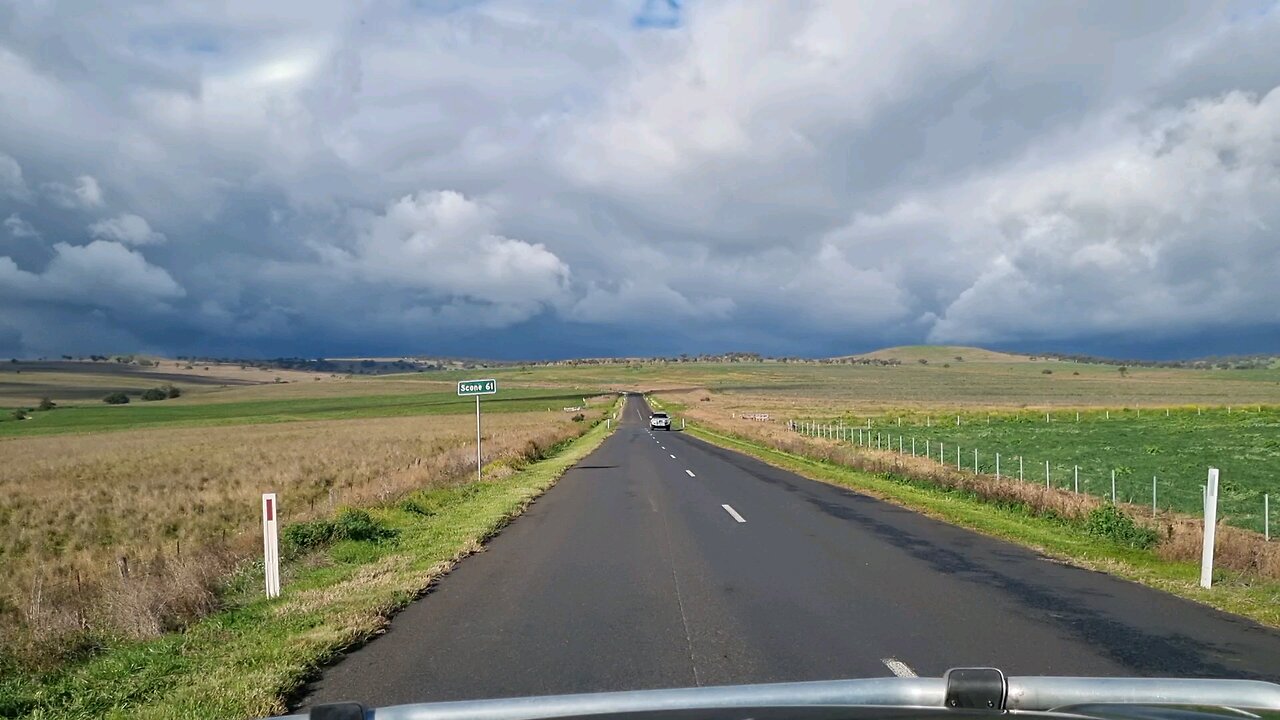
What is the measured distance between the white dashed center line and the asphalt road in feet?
0.05

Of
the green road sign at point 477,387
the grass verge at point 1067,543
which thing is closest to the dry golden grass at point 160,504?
the green road sign at point 477,387

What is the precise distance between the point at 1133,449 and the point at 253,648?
34.3 metres

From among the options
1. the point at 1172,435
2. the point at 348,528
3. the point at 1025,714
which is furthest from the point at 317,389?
the point at 1025,714

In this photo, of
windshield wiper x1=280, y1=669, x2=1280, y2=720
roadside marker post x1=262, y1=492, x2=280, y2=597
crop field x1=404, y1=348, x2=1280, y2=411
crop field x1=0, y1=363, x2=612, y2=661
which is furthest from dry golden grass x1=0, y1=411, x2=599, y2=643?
crop field x1=404, y1=348, x2=1280, y2=411

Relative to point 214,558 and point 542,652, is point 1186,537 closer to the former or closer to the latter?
point 542,652

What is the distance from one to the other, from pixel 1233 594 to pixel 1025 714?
294 inches

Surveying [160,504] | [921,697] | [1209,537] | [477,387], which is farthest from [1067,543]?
[160,504]

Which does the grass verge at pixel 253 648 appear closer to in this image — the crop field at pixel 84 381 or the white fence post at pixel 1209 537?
the white fence post at pixel 1209 537

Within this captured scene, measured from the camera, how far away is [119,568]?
971 centimetres

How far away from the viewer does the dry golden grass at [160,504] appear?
26.4ft

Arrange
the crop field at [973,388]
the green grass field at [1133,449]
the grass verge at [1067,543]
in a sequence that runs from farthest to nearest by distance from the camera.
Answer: the crop field at [973,388]
the green grass field at [1133,449]
the grass verge at [1067,543]

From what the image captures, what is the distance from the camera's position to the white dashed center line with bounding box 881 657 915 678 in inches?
236

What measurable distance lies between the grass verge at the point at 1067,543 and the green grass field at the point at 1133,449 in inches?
168

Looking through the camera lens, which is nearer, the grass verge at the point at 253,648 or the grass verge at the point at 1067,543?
the grass verge at the point at 253,648
